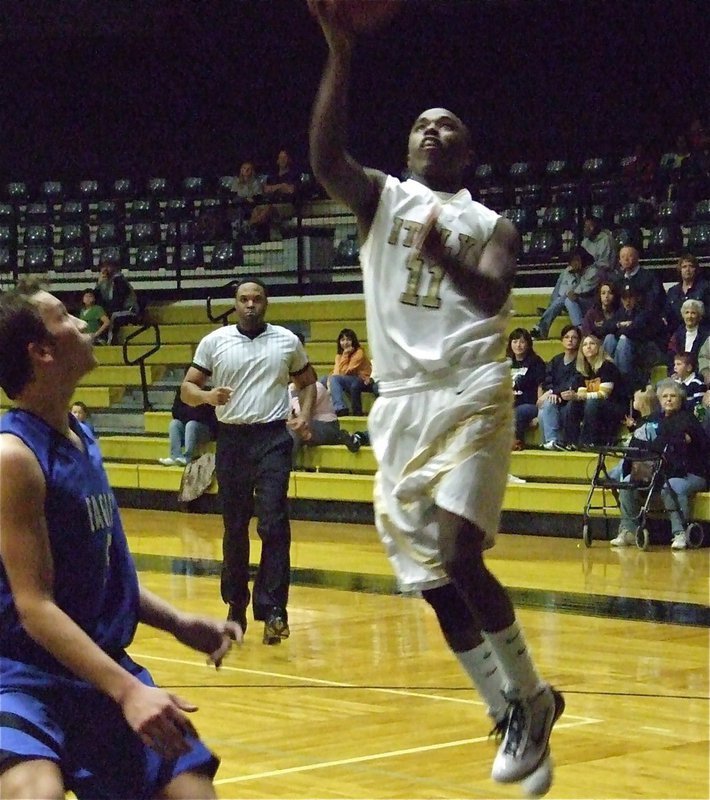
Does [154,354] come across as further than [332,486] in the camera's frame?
Yes

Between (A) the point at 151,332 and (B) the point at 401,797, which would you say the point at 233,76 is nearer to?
(A) the point at 151,332

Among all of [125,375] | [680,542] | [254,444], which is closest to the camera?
[254,444]

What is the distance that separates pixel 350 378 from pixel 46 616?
491 inches

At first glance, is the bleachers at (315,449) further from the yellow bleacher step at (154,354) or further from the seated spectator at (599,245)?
the seated spectator at (599,245)

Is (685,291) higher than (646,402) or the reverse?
higher

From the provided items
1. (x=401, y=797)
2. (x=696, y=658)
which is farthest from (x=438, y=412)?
(x=696, y=658)

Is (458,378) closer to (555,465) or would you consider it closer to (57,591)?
(57,591)

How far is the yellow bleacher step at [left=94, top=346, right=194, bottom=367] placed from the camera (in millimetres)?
18516

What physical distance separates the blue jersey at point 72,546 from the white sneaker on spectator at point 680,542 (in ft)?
30.6

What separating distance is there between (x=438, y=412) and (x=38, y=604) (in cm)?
194

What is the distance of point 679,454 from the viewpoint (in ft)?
40.7

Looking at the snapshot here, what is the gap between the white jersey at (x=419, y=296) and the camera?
190 inches

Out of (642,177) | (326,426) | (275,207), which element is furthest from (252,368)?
(275,207)

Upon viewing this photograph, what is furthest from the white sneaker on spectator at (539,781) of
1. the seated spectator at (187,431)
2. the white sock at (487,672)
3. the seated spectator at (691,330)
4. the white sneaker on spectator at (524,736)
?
the seated spectator at (187,431)
